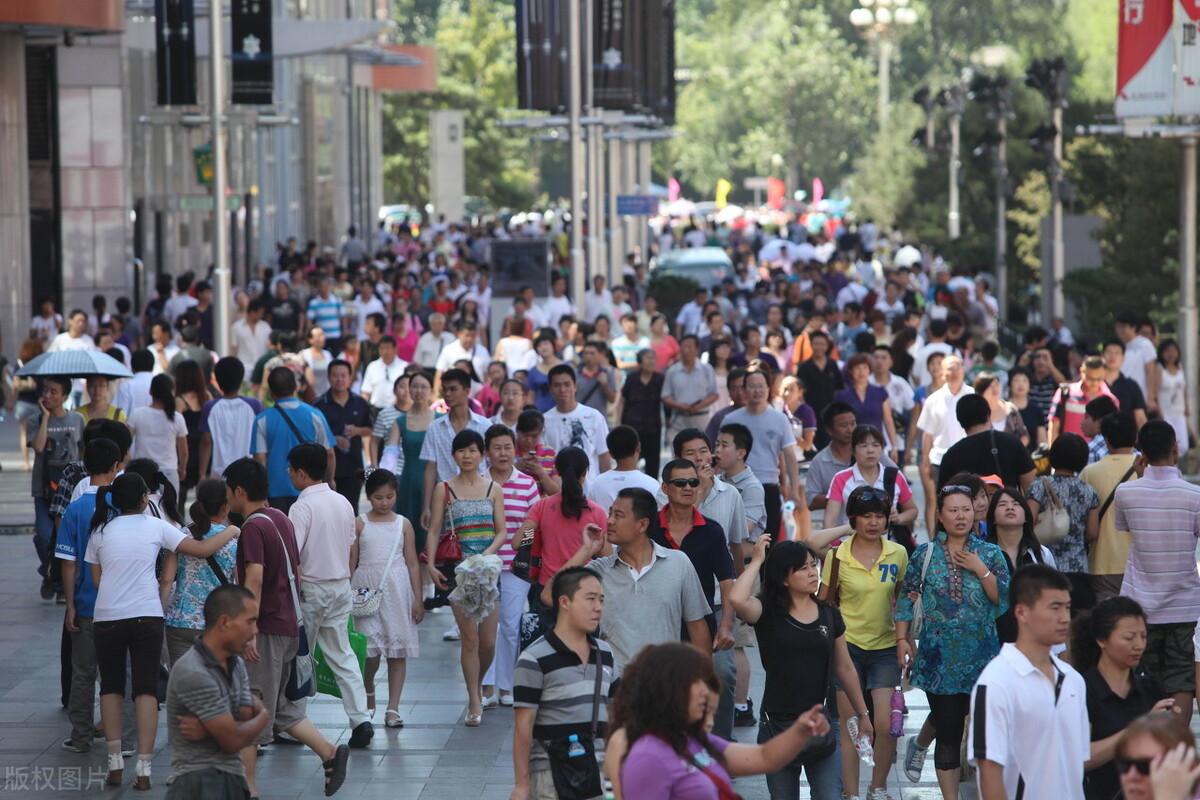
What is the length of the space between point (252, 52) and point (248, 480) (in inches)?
678

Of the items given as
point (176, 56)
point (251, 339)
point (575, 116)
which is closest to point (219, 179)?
point (251, 339)

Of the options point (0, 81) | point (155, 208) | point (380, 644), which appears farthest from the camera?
point (155, 208)

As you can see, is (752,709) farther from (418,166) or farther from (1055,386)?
(418,166)

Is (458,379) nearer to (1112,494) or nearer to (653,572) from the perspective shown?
(1112,494)

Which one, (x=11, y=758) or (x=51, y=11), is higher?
(x=51, y=11)

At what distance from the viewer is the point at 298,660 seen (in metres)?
10.1

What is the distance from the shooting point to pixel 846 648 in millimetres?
8602

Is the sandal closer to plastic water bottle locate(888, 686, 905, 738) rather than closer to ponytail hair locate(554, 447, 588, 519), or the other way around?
ponytail hair locate(554, 447, 588, 519)

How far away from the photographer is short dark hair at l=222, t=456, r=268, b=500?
383 inches

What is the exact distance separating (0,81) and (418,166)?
47.5 metres

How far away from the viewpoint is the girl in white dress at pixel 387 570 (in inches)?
432

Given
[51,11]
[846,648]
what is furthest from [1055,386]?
[51,11]

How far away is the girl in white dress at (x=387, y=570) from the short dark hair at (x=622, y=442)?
119cm

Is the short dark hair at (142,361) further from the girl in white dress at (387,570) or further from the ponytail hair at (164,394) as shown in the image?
the girl in white dress at (387,570)
